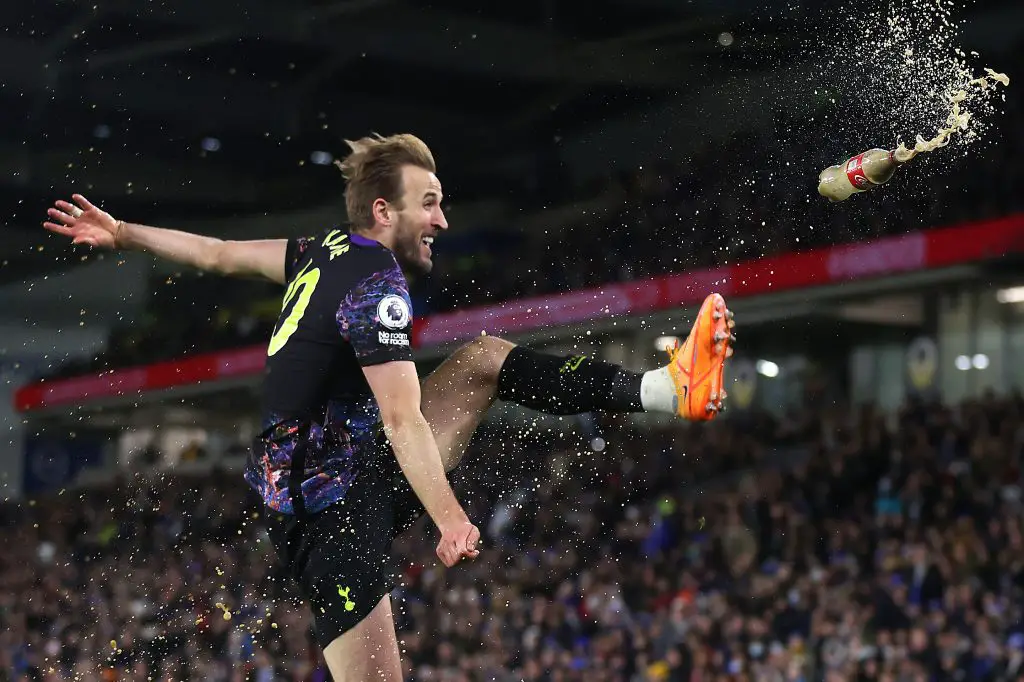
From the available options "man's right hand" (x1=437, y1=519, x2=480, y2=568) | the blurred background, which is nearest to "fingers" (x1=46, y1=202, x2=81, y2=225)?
"man's right hand" (x1=437, y1=519, x2=480, y2=568)

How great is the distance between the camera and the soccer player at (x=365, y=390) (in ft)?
15.1

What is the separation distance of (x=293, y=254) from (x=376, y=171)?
461 mm

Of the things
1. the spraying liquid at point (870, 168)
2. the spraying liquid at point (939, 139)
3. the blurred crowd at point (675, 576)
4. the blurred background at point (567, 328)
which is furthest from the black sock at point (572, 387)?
the blurred crowd at point (675, 576)

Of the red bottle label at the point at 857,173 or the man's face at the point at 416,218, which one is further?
the red bottle label at the point at 857,173

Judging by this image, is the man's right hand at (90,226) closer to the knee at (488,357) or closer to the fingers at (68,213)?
the fingers at (68,213)

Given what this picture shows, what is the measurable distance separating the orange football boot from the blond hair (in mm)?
1073


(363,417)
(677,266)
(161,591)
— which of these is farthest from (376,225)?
(161,591)

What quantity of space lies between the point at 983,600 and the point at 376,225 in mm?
7709

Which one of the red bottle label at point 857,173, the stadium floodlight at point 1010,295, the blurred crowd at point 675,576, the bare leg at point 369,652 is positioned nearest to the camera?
the bare leg at point 369,652

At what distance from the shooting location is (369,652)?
4586mm

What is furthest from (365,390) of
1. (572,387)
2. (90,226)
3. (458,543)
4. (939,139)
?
(939,139)

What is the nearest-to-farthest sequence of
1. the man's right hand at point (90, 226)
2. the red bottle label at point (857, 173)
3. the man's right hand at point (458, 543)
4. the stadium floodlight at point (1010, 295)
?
the man's right hand at point (458, 543) < the red bottle label at point (857, 173) < the man's right hand at point (90, 226) < the stadium floodlight at point (1010, 295)

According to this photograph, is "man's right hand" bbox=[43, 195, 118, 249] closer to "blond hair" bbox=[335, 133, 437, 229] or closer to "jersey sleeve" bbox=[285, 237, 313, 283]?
"jersey sleeve" bbox=[285, 237, 313, 283]

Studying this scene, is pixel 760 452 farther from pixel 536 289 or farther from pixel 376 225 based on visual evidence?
pixel 376 225
